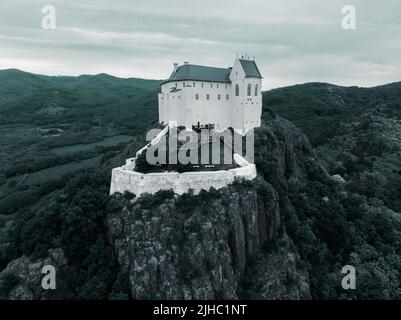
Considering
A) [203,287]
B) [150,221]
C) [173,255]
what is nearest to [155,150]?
[150,221]

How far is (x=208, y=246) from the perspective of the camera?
3531cm

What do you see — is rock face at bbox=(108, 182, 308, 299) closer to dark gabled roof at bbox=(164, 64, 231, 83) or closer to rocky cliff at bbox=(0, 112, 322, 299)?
rocky cliff at bbox=(0, 112, 322, 299)

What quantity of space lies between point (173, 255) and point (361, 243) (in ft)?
87.3

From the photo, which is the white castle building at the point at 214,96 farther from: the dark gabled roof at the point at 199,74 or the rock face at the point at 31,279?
the rock face at the point at 31,279

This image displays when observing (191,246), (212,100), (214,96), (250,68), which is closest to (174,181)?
(191,246)

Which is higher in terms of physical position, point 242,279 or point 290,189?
point 290,189

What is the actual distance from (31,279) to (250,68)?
38.7m

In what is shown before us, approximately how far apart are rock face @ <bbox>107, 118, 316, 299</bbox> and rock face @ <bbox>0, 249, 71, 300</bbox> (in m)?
5.63

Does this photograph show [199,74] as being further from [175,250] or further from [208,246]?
[175,250]

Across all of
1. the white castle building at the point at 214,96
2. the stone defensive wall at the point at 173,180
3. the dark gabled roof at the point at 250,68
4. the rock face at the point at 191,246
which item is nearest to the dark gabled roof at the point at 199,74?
the white castle building at the point at 214,96

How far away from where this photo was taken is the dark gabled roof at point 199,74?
50125 mm

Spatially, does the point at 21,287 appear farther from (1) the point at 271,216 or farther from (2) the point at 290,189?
(2) the point at 290,189

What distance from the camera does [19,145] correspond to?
107 m

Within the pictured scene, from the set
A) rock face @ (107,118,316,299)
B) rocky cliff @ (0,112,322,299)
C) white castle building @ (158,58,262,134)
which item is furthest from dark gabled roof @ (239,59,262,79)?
rocky cliff @ (0,112,322,299)
